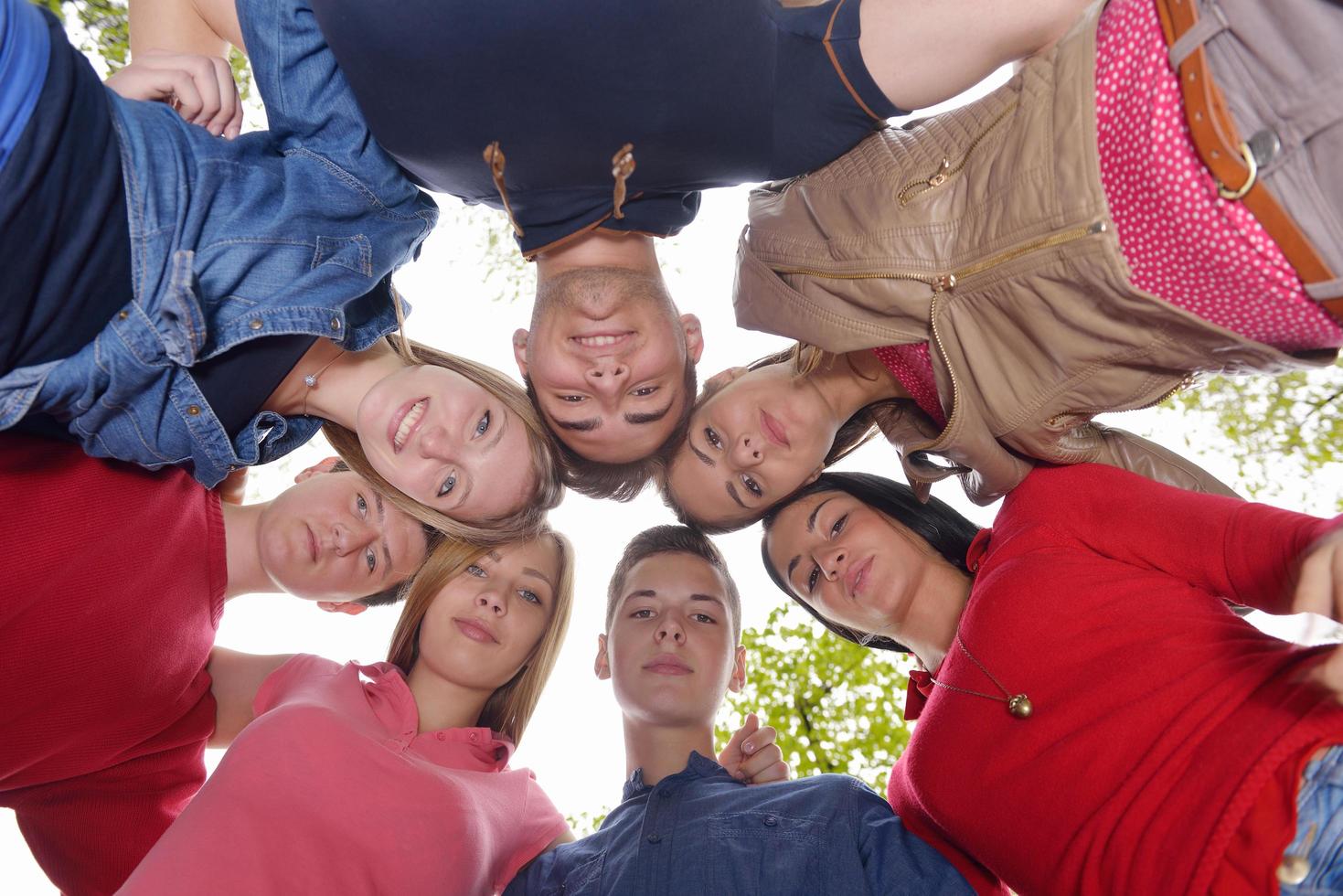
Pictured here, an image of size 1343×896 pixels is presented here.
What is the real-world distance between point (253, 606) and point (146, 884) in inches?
67.5

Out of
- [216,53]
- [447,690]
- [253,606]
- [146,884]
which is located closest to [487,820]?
[447,690]

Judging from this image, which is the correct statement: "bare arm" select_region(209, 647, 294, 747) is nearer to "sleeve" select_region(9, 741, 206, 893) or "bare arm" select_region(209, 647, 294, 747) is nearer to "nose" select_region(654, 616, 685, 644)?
"sleeve" select_region(9, 741, 206, 893)

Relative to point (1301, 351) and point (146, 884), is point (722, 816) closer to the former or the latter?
point (146, 884)

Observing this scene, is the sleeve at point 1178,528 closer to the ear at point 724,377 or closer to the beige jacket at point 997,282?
the beige jacket at point 997,282

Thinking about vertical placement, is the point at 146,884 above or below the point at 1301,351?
below

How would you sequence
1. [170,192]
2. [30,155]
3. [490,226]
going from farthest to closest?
1. [490,226]
2. [170,192]
3. [30,155]

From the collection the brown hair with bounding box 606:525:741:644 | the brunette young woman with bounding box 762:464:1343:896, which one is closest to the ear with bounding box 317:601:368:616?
the brown hair with bounding box 606:525:741:644

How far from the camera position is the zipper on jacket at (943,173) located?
1791mm

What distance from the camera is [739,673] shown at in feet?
9.51

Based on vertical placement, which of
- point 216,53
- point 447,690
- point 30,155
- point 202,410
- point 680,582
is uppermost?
point 216,53

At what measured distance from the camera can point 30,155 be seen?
1.61m

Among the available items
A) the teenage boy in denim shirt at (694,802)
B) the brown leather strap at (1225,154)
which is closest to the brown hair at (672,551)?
the teenage boy in denim shirt at (694,802)

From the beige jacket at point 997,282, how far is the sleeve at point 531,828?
1.45 m

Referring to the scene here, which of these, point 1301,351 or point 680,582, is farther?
point 680,582
